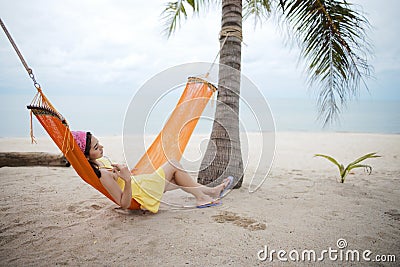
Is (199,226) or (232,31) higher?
(232,31)

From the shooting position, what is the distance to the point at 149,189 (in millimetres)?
1657

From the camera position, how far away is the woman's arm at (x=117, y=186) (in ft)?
4.91

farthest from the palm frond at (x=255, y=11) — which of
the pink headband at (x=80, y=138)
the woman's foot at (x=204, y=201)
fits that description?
the pink headband at (x=80, y=138)

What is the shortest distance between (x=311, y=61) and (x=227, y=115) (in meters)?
0.79

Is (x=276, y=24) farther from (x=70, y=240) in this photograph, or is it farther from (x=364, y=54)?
(x=70, y=240)

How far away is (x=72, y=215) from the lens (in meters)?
1.66

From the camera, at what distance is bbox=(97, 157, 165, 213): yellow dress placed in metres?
1.63

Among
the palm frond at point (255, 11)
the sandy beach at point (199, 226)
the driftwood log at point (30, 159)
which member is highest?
the palm frond at point (255, 11)

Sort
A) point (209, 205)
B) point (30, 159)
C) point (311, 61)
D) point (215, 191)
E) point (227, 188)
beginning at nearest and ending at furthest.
Answer: point (209, 205) < point (215, 191) < point (227, 188) < point (311, 61) < point (30, 159)

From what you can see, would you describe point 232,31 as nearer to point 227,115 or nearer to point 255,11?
point 227,115

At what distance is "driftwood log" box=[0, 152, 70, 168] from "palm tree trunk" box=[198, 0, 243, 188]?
1.52 m

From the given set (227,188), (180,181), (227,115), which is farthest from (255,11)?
(180,181)

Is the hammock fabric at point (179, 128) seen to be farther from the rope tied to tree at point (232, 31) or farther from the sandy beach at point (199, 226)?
the rope tied to tree at point (232, 31)

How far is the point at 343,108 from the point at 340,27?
592mm
